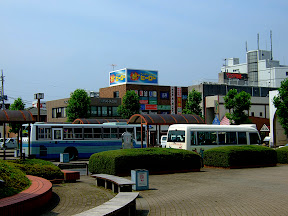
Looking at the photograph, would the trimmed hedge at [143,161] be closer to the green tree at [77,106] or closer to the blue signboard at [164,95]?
the green tree at [77,106]

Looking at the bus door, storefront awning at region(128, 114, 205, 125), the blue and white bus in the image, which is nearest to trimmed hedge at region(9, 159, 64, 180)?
the blue and white bus

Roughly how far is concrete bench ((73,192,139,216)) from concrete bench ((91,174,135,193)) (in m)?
1.55

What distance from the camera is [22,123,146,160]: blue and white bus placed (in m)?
30.0

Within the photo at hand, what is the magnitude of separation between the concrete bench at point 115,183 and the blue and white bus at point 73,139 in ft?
48.9

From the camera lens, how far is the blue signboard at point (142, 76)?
7275 cm

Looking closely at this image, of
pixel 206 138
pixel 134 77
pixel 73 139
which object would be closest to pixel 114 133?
pixel 73 139

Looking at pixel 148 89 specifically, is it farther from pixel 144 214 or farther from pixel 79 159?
pixel 144 214

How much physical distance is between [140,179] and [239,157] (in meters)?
10.9

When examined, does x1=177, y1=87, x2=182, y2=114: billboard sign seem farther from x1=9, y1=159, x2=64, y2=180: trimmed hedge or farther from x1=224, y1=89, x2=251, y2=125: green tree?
x1=9, y1=159, x2=64, y2=180: trimmed hedge

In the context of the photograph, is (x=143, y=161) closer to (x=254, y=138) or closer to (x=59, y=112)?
(x=254, y=138)

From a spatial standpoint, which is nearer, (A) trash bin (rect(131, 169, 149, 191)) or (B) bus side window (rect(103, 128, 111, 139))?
(A) trash bin (rect(131, 169, 149, 191))

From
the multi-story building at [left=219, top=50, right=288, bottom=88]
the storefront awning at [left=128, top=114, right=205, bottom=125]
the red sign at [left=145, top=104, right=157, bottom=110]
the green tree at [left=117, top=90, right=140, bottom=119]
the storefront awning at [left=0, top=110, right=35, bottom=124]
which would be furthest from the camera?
the multi-story building at [left=219, top=50, right=288, bottom=88]

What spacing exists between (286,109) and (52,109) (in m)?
49.4

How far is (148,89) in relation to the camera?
71250 mm
